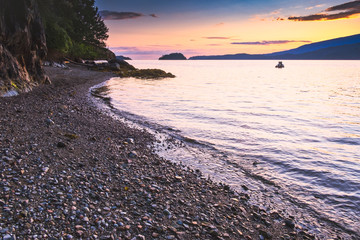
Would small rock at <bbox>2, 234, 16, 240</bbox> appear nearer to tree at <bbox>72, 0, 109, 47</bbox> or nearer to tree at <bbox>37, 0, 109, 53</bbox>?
tree at <bbox>37, 0, 109, 53</bbox>

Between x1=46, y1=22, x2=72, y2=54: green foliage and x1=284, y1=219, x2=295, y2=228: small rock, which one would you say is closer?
x1=284, y1=219, x2=295, y2=228: small rock

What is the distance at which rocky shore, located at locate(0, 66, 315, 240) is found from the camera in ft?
16.4

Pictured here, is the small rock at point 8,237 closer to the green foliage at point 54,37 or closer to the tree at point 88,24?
the green foliage at point 54,37

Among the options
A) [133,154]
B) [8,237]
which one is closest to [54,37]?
[133,154]

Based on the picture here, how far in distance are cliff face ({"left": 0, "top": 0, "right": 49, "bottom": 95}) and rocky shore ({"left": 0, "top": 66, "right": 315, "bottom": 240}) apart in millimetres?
9631

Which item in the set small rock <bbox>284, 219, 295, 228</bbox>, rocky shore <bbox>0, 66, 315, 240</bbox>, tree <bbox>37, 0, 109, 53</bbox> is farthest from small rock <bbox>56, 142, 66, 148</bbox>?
tree <bbox>37, 0, 109, 53</bbox>

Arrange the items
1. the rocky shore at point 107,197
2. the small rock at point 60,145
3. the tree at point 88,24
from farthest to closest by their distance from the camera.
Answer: the tree at point 88,24
the small rock at point 60,145
the rocky shore at point 107,197

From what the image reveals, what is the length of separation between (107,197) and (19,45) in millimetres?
20288

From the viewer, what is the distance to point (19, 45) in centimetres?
2008

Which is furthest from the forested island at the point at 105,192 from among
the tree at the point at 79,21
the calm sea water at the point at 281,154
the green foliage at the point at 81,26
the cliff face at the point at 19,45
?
the green foliage at the point at 81,26

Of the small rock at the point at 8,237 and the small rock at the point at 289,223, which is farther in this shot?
the small rock at the point at 289,223

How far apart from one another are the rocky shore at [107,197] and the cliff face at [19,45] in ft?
31.6

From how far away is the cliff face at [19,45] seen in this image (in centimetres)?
1772

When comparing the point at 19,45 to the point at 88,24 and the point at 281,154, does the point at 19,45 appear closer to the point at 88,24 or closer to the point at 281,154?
the point at 281,154
